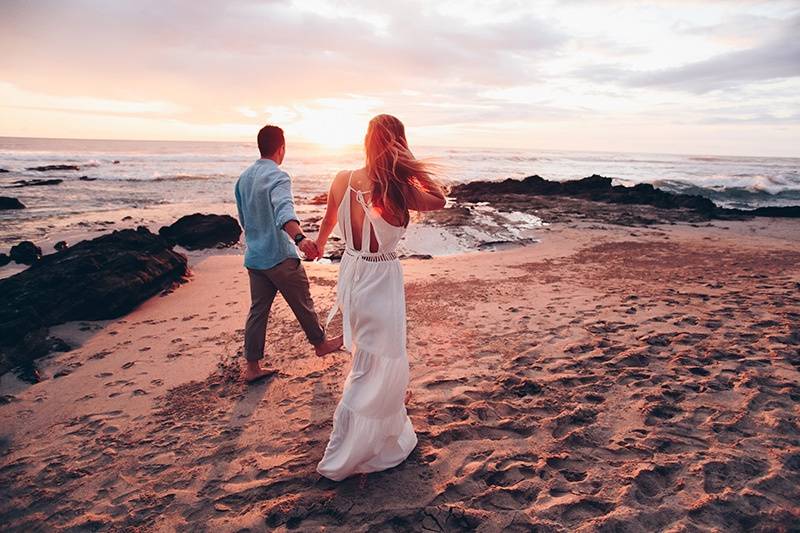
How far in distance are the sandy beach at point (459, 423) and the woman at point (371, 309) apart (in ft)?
0.83

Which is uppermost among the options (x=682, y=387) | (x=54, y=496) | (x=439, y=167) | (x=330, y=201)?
(x=439, y=167)

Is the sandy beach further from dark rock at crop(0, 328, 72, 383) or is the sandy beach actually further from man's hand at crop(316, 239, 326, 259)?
man's hand at crop(316, 239, 326, 259)

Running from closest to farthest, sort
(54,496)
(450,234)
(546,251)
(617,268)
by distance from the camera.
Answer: (54,496) < (617,268) < (546,251) < (450,234)

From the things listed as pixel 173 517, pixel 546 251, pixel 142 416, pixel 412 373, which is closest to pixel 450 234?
pixel 546 251

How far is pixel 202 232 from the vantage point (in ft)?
34.1

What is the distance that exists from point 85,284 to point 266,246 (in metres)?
3.52

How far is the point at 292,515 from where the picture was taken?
2656mm

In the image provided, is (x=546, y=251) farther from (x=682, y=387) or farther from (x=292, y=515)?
Result: (x=292, y=515)

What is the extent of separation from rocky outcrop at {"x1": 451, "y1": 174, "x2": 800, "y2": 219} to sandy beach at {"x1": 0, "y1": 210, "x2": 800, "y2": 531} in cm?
1243

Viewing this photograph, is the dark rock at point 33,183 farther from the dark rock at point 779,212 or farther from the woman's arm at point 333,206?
the dark rock at point 779,212

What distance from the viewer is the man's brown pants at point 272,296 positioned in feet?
13.1

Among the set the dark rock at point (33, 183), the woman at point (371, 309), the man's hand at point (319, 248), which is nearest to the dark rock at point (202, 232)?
the man's hand at point (319, 248)

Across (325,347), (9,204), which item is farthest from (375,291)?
(9,204)

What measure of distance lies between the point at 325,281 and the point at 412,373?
3680 mm
